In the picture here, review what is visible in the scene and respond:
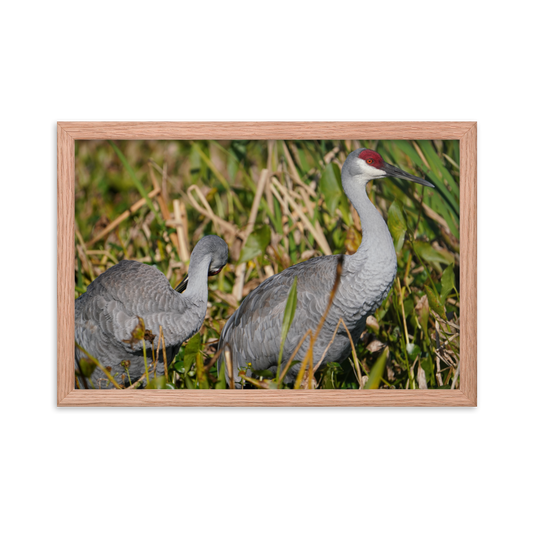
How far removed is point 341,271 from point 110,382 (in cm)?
113

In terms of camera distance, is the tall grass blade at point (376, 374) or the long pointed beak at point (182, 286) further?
the long pointed beak at point (182, 286)

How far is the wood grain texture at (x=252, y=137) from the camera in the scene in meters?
2.78

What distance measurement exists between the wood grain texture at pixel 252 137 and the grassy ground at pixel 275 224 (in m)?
0.06

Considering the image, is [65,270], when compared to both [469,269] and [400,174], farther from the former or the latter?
A: [469,269]

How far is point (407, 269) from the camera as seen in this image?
9.70 ft

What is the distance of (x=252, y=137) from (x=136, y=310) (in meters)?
0.90

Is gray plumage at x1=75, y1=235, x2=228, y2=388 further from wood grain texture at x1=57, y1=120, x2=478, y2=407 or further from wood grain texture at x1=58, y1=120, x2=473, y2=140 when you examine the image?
wood grain texture at x1=58, y1=120, x2=473, y2=140

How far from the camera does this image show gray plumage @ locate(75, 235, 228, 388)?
287 centimetres

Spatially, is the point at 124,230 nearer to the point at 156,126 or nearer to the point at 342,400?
the point at 156,126

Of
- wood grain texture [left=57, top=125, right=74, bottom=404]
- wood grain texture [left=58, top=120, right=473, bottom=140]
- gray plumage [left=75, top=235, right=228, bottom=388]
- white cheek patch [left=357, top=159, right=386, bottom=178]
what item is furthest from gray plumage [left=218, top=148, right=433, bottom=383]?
wood grain texture [left=57, top=125, right=74, bottom=404]

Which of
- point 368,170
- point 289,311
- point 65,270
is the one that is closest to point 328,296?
point 289,311

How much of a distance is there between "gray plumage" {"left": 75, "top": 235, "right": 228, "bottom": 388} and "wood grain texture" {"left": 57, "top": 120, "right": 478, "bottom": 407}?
0.36 feet

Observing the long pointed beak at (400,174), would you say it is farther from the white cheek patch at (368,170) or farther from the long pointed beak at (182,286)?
the long pointed beak at (182,286)

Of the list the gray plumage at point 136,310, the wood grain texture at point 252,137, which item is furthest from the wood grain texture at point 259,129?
the gray plumage at point 136,310
